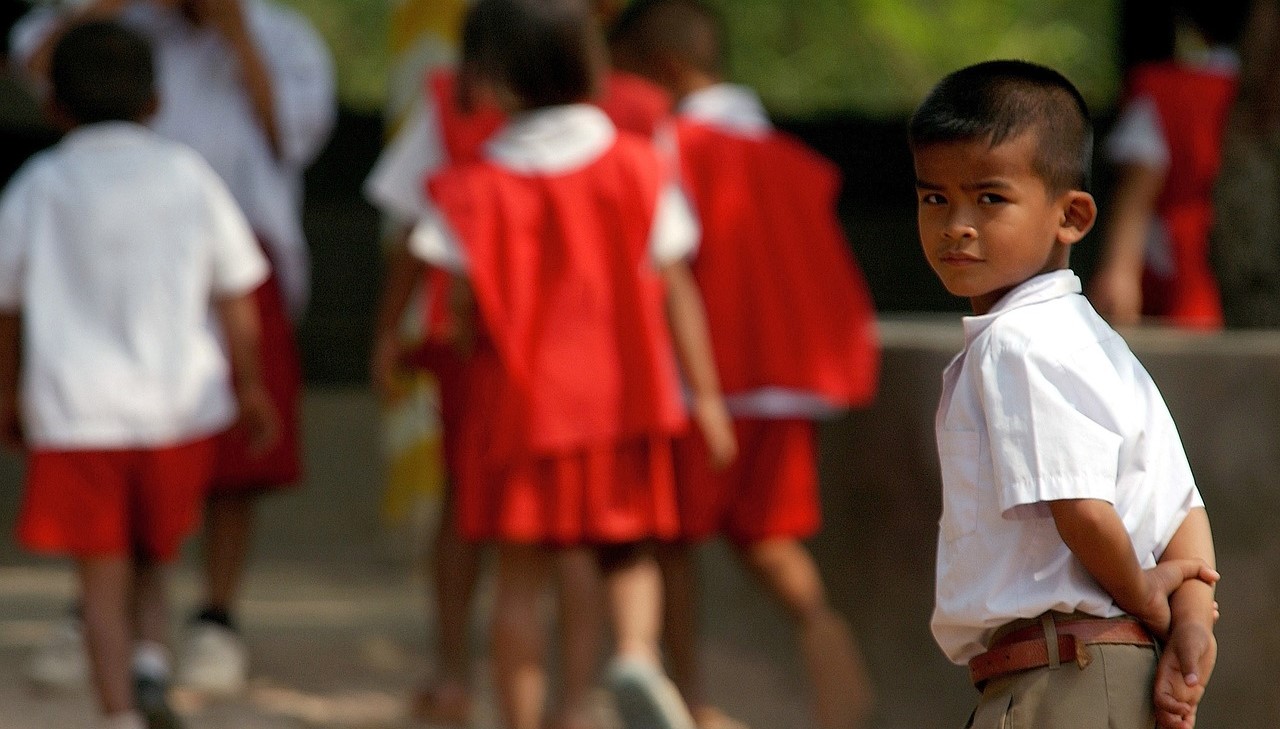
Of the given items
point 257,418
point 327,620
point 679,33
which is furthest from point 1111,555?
point 327,620

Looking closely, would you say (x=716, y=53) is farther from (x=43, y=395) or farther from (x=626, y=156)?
(x=43, y=395)

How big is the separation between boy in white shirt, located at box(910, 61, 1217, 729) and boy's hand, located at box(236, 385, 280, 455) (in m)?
2.27

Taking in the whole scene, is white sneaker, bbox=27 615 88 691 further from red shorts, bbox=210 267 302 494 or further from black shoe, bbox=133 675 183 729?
black shoe, bbox=133 675 183 729

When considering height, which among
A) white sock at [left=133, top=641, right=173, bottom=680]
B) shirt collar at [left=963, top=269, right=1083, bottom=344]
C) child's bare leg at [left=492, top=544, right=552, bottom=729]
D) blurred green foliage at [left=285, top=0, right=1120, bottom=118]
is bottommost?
blurred green foliage at [left=285, top=0, right=1120, bottom=118]

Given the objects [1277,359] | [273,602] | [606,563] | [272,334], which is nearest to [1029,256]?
[1277,359]

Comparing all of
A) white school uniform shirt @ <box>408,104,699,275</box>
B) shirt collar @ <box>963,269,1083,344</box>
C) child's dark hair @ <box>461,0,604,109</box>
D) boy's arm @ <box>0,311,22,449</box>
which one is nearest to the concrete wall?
white school uniform shirt @ <box>408,104,699,275</box>

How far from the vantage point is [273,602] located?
236 inches

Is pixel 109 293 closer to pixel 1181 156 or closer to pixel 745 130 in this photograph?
pixel 745 130

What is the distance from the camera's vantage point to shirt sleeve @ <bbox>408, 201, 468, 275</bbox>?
3.82m

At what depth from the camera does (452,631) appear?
4.46m

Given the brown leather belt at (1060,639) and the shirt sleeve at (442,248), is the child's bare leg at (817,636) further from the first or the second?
the brown leather belt at (1060,639)

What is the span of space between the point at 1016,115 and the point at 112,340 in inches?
91.1

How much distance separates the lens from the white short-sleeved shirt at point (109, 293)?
12.6 feet

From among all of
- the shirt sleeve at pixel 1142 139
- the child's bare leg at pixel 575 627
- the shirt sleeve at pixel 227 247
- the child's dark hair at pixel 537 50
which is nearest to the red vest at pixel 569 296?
the child's dark hair at pixel 537 50
